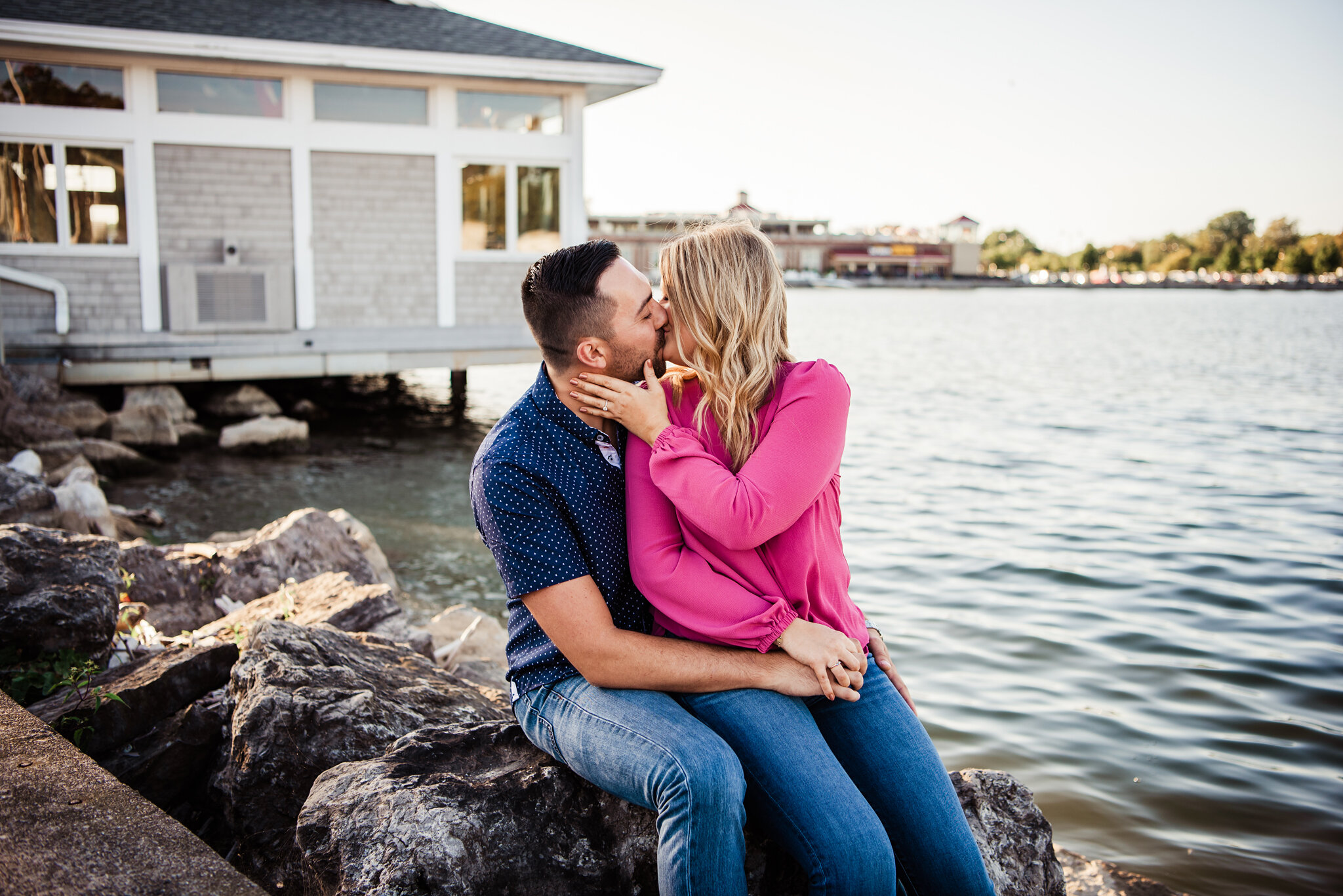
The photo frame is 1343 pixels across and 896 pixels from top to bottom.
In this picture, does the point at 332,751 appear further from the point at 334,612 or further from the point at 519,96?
the point at 519,96

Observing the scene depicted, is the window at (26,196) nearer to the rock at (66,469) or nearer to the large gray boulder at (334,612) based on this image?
the rock at (66,469)

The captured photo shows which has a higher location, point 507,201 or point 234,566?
point 507,201

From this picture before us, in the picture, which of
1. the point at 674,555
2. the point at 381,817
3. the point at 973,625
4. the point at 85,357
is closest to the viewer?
the point at 381,817

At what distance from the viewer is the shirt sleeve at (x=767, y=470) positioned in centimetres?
232

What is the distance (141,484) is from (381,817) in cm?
1013

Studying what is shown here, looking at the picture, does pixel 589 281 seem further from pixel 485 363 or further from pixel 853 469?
pixel 485 363

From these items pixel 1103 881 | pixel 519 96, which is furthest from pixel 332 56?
pixel 1103 881

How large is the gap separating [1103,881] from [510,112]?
13.3 metres

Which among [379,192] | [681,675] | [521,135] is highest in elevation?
[521,135]

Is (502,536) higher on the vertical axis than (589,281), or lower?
lower

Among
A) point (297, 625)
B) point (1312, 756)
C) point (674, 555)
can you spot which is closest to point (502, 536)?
point (674, 555)

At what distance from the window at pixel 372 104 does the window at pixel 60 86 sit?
8.30 feet

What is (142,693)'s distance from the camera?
311 centimetres

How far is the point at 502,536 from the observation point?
7.56 ft
